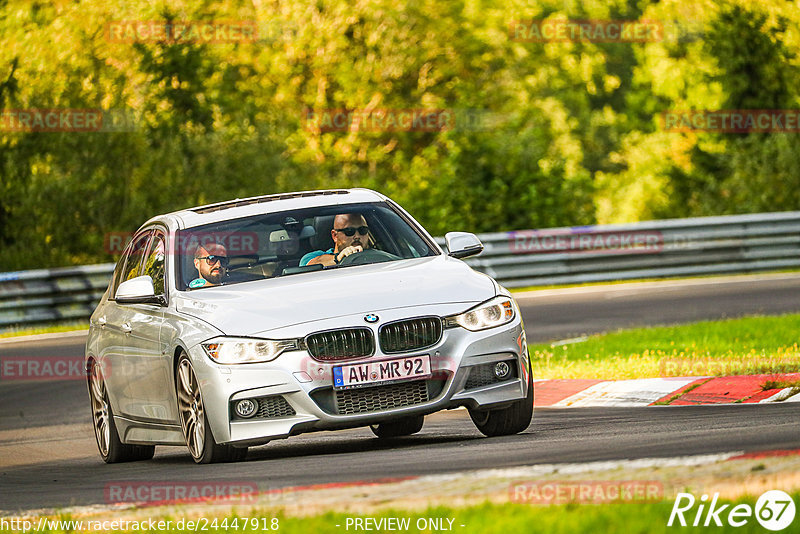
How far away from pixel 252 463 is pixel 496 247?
16693 mm

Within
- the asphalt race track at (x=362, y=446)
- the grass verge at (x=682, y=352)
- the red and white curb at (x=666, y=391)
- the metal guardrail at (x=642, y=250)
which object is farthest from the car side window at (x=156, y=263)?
the metal guardrail at (x=642, y=250)

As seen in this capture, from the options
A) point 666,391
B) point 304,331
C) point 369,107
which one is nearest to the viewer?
point 304,331

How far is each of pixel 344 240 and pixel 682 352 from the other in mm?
4805

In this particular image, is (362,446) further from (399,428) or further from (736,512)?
(736,512)

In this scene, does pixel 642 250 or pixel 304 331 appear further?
pixel 642 250

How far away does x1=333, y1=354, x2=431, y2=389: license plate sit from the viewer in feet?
28.5

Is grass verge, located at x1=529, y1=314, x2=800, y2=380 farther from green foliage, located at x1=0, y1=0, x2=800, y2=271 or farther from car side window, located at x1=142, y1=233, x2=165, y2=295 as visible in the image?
green foliage, located at x1=0, y1=0, x2=800, y2=271

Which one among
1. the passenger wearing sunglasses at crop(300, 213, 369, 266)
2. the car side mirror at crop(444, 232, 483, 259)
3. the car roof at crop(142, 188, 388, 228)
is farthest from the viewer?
the car roof at crop(142, 188, 388, 228)

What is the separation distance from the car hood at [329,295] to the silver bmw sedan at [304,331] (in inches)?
0.4

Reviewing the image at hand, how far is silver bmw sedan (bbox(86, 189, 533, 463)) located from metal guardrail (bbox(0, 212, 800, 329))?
1433 cm

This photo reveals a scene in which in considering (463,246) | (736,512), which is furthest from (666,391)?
(736,512)

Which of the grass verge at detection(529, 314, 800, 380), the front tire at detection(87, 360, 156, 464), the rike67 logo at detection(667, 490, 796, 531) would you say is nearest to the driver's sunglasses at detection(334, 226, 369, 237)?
the front tire at detection(87, 360, 156, 464)

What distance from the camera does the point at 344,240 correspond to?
10.2 m

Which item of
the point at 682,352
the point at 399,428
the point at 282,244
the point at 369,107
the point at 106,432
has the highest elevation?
the point at 282,244
